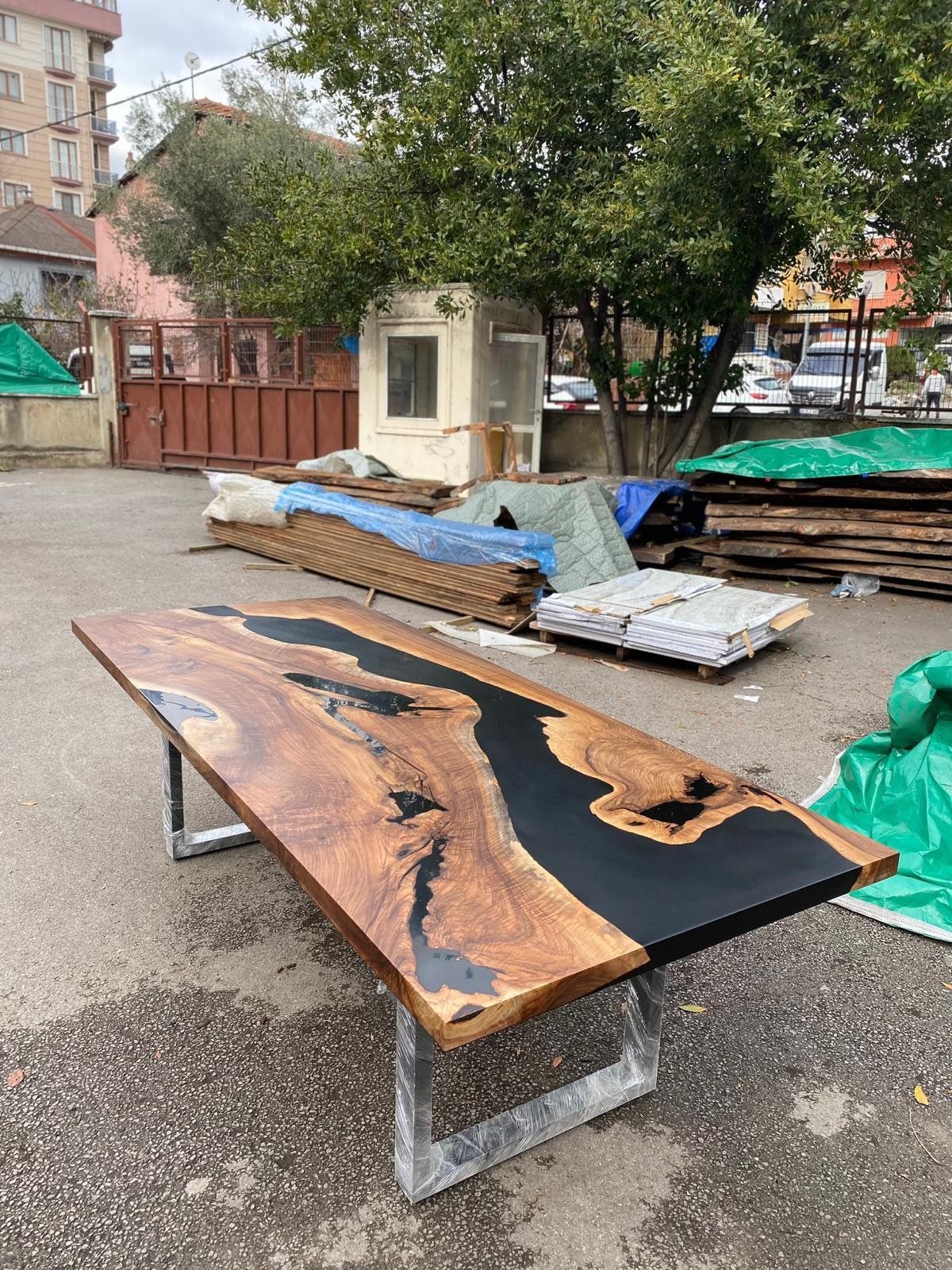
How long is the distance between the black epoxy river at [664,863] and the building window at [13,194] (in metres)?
52.9

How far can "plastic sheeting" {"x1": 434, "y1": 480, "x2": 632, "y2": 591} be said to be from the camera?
6.62 m

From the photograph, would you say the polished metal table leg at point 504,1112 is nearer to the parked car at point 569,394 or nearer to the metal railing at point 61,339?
the parked car at point 569,394

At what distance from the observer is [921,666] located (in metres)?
3.31

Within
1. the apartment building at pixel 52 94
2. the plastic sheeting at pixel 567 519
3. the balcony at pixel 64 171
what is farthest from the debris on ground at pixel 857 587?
the balcony at pixel 64 171

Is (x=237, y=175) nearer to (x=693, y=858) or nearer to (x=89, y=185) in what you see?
(x=693, y=858)

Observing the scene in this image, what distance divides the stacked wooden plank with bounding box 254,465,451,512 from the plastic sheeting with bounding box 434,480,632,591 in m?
0.35

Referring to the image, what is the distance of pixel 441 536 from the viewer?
263 inches

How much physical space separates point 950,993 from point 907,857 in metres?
0.57

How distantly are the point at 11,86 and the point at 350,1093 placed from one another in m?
56.5

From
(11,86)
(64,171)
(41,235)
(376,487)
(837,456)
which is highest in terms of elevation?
(11,86)

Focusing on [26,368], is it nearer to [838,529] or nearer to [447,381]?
[447,381]

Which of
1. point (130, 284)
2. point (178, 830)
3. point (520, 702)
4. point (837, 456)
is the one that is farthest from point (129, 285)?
point (520, 702)

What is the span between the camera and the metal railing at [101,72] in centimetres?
4997

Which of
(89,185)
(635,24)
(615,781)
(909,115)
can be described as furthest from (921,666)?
(89,185)
